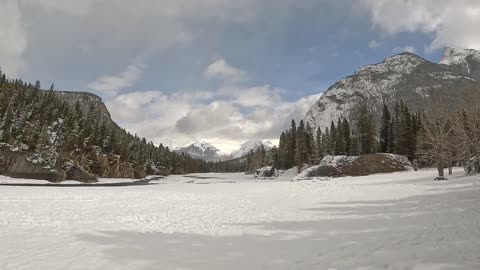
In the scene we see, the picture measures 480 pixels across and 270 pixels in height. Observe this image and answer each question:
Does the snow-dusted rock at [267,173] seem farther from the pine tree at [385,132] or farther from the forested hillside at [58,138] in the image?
the forested hillside at [58,138]

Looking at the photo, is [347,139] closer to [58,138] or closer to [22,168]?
[58,138]

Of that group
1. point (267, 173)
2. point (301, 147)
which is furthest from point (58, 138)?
point (301, 147)

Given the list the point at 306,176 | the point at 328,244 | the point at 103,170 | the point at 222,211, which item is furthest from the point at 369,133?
the point at 328,244

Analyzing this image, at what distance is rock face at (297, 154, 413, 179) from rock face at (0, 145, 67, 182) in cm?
5165

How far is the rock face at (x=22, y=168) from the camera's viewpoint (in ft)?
242

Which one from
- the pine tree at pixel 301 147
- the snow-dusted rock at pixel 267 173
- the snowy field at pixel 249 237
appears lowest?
the snowy field at pixel 249 237

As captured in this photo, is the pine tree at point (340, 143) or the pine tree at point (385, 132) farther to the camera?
the pine tree at point (340, 143)

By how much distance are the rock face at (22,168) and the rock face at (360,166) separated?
51649 mm

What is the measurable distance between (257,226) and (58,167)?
7430 cm

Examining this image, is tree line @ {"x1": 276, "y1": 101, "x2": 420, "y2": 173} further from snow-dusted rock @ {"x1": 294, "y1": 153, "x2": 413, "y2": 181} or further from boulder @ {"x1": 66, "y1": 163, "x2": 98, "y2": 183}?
boulder @ {"x1": 66, "y1": 163, "x2": 98, "y2": 183}

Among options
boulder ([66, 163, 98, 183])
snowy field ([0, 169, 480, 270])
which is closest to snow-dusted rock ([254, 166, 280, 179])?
boulder ([66, 163, 98, 183])

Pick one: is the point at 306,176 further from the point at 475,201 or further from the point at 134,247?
the point at 134,247

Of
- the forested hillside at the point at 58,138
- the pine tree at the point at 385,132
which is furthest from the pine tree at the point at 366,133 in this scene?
the forested hillside at the point at 58,138

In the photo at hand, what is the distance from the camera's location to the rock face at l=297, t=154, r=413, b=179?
6078cm
